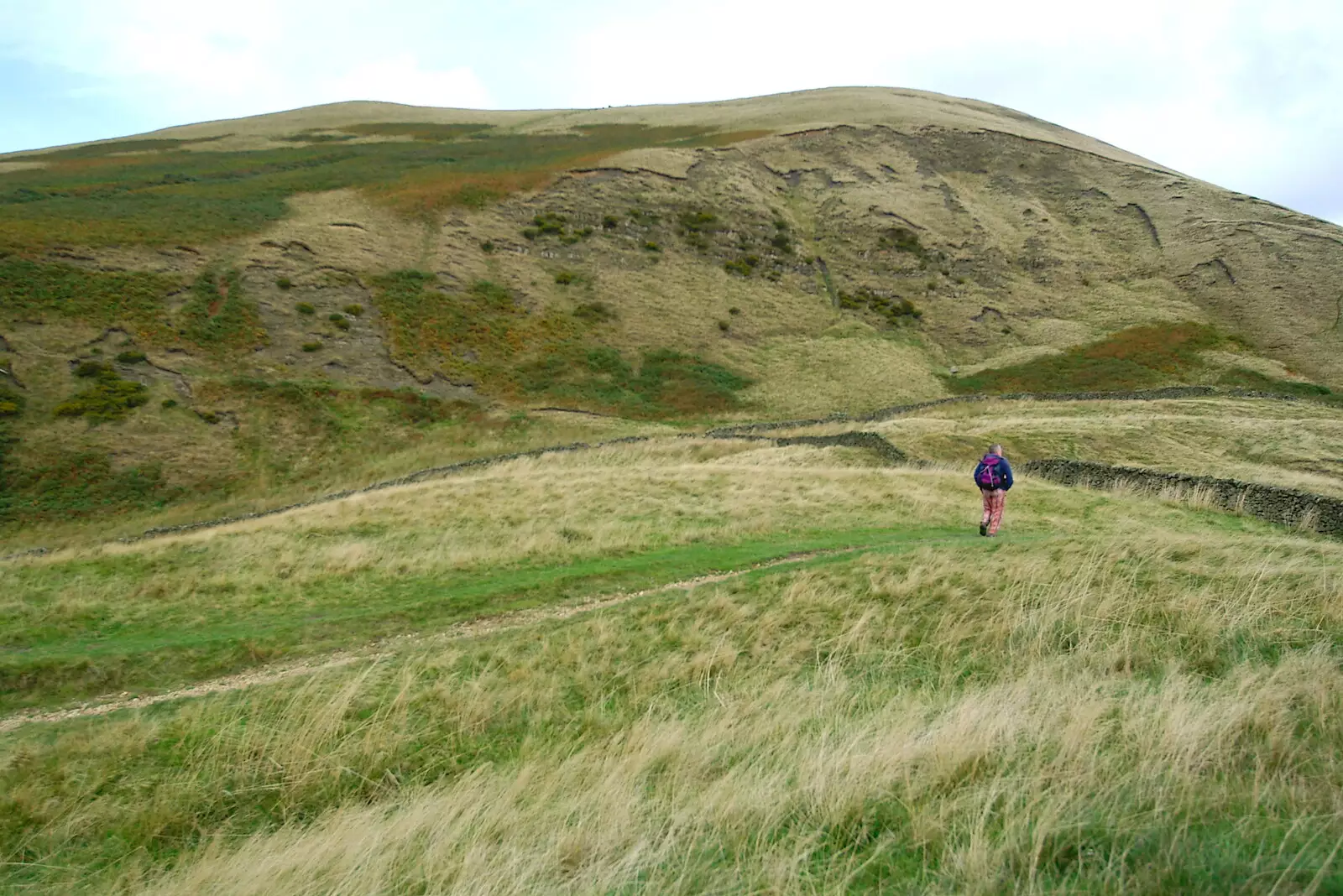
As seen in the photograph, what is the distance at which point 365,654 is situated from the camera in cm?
1034

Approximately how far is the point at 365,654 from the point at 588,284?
51.4m

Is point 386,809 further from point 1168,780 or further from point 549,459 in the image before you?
point 549,459

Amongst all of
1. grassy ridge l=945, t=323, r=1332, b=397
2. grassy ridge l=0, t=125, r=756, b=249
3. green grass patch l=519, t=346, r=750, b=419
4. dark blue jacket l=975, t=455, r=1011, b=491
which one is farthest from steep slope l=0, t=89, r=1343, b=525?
dark blue jacket l=975, t=455, r=1011, b=491

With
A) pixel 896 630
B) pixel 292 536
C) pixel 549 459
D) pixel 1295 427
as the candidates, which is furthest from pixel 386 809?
pixel 1295 427

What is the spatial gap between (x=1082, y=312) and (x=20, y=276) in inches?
3031

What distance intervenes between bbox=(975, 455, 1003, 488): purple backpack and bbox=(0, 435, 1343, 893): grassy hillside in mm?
1942

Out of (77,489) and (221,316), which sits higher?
(221,316)

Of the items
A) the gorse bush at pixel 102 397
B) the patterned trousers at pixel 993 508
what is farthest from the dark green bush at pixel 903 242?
the gorse bush at pixel 102 397

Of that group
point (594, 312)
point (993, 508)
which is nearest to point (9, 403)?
point (594, 312)

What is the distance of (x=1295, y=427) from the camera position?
3481 cm

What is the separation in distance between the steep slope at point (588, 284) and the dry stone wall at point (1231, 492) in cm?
2410

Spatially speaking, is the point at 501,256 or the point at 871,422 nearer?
the point at 871,422

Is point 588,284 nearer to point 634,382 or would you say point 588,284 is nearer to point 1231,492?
point 634,382

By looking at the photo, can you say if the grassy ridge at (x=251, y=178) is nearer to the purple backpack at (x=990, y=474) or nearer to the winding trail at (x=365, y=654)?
the winding trail at (x=365, y=654)
